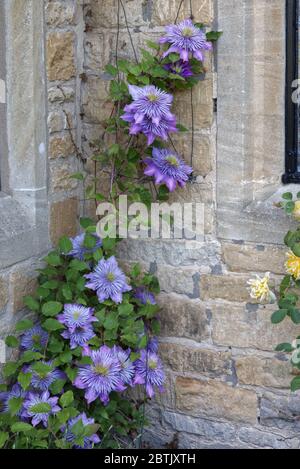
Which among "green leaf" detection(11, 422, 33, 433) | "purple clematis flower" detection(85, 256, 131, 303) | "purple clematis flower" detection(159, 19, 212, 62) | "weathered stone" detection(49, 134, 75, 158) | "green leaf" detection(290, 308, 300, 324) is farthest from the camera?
"weathered stone" detection(49, 134, 75, 158)

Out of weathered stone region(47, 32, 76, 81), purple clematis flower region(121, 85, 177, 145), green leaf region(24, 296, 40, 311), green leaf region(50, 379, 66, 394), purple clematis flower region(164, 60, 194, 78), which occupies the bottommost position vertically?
green leaf region(50, 379, 66, 394)

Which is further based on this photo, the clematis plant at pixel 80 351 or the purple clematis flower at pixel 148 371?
the purple clematis flower at pixel 148 371

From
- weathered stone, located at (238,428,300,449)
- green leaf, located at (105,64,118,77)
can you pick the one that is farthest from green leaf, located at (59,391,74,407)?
green leaf, located at (105,64,118,77)

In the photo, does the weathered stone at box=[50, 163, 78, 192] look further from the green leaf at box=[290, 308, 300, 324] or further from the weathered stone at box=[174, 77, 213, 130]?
the green leaf at box=[290, 308, 300, 324]

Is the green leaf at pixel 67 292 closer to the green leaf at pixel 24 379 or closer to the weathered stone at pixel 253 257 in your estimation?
the green leaf at pixel 24 379

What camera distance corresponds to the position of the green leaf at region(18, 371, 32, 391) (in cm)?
335

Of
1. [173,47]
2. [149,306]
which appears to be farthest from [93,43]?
[149,306]

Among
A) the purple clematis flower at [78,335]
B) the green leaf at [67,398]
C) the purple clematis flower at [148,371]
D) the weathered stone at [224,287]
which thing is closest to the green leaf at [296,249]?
Result: the weathered stone at [224,287]

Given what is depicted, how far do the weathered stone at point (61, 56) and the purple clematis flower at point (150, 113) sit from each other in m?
0.37

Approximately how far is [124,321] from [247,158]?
33.9 inches

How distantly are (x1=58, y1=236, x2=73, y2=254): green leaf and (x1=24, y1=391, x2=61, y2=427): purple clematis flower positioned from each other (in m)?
0.60

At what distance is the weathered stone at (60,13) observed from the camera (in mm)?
3551

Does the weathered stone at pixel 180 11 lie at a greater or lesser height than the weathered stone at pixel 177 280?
greater

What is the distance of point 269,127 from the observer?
355 cm
